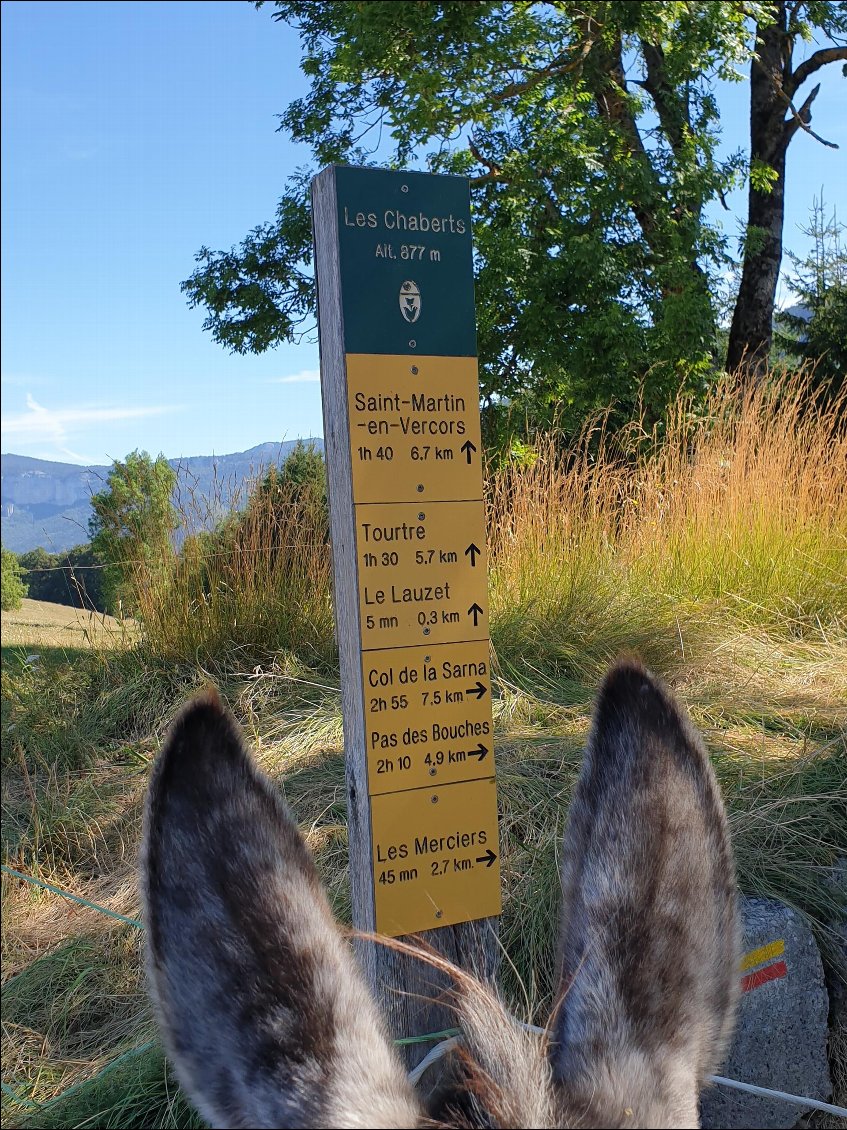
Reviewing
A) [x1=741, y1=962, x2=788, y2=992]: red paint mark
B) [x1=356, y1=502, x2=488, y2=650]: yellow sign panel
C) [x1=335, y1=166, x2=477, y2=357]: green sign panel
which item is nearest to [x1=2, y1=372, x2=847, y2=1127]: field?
[x1=741, y1=962, x2=788, y2=992]: red paint mark

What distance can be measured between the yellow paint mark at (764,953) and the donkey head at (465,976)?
178 centimetres

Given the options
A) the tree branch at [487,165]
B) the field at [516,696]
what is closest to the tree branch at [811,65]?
the tree branch at [487,165]

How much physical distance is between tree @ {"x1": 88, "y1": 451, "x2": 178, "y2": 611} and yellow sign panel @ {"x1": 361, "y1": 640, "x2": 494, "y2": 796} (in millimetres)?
3918

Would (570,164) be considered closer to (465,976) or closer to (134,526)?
(134,526)

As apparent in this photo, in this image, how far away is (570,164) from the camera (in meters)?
12.1

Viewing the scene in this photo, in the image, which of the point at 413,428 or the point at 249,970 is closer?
the point at 249,970

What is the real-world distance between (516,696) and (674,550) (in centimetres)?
236

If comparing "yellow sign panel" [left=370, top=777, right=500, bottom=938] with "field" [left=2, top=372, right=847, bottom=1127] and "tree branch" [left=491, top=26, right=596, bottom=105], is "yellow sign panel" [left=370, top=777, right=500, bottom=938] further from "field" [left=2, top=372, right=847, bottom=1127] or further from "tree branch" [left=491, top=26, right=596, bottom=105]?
"tree branch" [left=491, top=26, right=596, bottom=105]

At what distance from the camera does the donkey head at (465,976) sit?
757mm

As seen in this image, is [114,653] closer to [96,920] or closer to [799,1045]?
[96,920]

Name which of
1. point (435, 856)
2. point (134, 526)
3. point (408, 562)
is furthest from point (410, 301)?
point (134, 526)

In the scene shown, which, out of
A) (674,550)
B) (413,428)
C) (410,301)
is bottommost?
(674,550)

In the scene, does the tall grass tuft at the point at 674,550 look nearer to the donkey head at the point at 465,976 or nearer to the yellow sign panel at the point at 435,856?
the yellow sign panel at the point at 435,856

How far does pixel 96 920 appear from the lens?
3.40 metres
